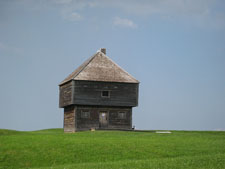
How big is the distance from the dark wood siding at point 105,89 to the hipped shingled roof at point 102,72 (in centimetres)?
51

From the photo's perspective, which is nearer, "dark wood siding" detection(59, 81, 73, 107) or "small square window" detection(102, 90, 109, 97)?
"dark wood siding" detection(59, 81, 73, 107)

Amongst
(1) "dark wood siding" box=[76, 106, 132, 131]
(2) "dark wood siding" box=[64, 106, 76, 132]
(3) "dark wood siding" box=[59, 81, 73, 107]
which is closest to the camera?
(1) "dark wood siding" box=[76, 106, 132, 131]

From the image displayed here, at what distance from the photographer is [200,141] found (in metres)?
33.5

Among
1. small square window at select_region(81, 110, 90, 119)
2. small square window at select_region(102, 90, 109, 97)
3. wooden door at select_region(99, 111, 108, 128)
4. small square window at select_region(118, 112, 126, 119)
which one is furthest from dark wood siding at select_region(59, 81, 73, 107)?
small square window at select_region(118, 112, 126, 119)

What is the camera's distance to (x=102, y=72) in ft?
160

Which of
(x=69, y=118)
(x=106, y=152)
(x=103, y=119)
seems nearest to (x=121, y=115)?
(x=103, y=119)

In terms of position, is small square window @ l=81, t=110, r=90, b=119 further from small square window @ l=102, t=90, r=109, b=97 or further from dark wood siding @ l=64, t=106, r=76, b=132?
small square window @ l=102, t=90, r=109, b=97

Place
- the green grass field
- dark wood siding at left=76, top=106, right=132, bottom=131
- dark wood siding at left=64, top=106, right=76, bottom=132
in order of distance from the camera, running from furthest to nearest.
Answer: dark wood siding at left=64, top=106, right=76, bottom=132
dark wood siding at left=76, top=106, right=132, bottom=131
the green grass field

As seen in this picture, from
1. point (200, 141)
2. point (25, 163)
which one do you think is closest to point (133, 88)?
point (200, 141)

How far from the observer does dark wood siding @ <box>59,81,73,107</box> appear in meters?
47.8

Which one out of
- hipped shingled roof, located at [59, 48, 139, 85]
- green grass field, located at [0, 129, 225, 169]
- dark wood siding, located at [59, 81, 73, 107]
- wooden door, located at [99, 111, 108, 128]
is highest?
hipped shingled roof, located at [59, 48, 139, 85]

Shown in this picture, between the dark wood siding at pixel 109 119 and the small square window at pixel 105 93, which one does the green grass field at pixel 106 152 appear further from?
the small square window at pixel 105 93

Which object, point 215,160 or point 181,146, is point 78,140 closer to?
point 181,146

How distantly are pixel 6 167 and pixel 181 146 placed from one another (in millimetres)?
12865
